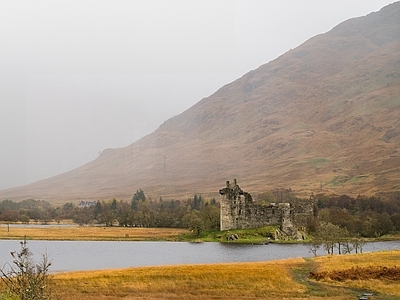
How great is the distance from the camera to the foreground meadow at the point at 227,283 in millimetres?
44031

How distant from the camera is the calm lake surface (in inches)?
2943

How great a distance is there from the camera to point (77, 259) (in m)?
80.2

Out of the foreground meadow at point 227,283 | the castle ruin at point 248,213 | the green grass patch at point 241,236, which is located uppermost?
the castle ruin at point 248,213

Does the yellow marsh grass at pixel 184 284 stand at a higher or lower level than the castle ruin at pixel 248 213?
lower

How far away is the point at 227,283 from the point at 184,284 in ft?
11.2

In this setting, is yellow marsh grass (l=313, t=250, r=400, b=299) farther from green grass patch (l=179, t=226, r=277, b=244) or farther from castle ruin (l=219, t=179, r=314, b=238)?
castle ruin (l=219, t=179, r=314, b=238)

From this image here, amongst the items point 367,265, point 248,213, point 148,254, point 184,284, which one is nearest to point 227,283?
point 184,284

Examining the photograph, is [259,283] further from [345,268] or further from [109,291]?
[109,291]

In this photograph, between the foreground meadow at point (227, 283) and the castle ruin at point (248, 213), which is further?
the castle ruin at point (248, 213)

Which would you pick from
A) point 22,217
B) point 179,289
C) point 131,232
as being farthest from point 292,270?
point 22,217

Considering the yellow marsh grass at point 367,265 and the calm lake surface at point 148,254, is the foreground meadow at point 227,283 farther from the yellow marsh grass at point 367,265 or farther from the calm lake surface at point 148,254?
the calm lake surface at point 148,254

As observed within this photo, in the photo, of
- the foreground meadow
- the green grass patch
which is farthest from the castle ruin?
the foreground meadow

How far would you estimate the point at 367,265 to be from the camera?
51781 millimetres

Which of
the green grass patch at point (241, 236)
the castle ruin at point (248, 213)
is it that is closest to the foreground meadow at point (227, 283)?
the green grass patch at point (241, 236)
